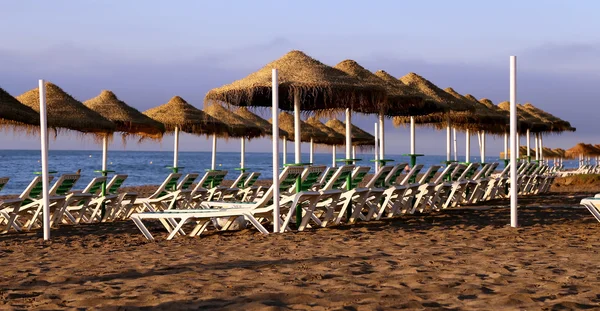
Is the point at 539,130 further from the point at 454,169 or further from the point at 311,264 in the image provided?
the point at 311,264

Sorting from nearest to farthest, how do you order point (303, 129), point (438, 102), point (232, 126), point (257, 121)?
point (438, 102)
point (232, 126)
point (257, 121)
point (303, 129)

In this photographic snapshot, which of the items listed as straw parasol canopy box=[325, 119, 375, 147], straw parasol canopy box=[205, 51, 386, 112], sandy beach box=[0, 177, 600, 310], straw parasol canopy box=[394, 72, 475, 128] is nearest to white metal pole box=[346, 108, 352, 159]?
straw parasol canopy box=[205, 51, 386, 112]

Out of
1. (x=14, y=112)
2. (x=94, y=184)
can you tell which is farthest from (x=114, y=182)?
(x=14, y=112)

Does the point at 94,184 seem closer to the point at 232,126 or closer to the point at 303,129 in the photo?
the point at 232,126

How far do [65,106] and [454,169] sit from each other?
595cm

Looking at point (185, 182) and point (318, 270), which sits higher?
point (185, 182)

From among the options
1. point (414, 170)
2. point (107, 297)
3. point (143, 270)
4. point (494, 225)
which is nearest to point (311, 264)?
point (143, 270)

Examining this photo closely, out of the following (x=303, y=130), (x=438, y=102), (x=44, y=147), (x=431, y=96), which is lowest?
(x=44, y=147)

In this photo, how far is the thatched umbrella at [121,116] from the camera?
13031 millimetres

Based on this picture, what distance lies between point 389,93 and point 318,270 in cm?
623

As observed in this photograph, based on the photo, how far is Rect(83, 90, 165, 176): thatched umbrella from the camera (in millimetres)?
13031

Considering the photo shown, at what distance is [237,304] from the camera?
3969 mm

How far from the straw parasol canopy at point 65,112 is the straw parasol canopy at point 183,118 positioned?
2246mm

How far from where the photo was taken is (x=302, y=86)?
877cm
